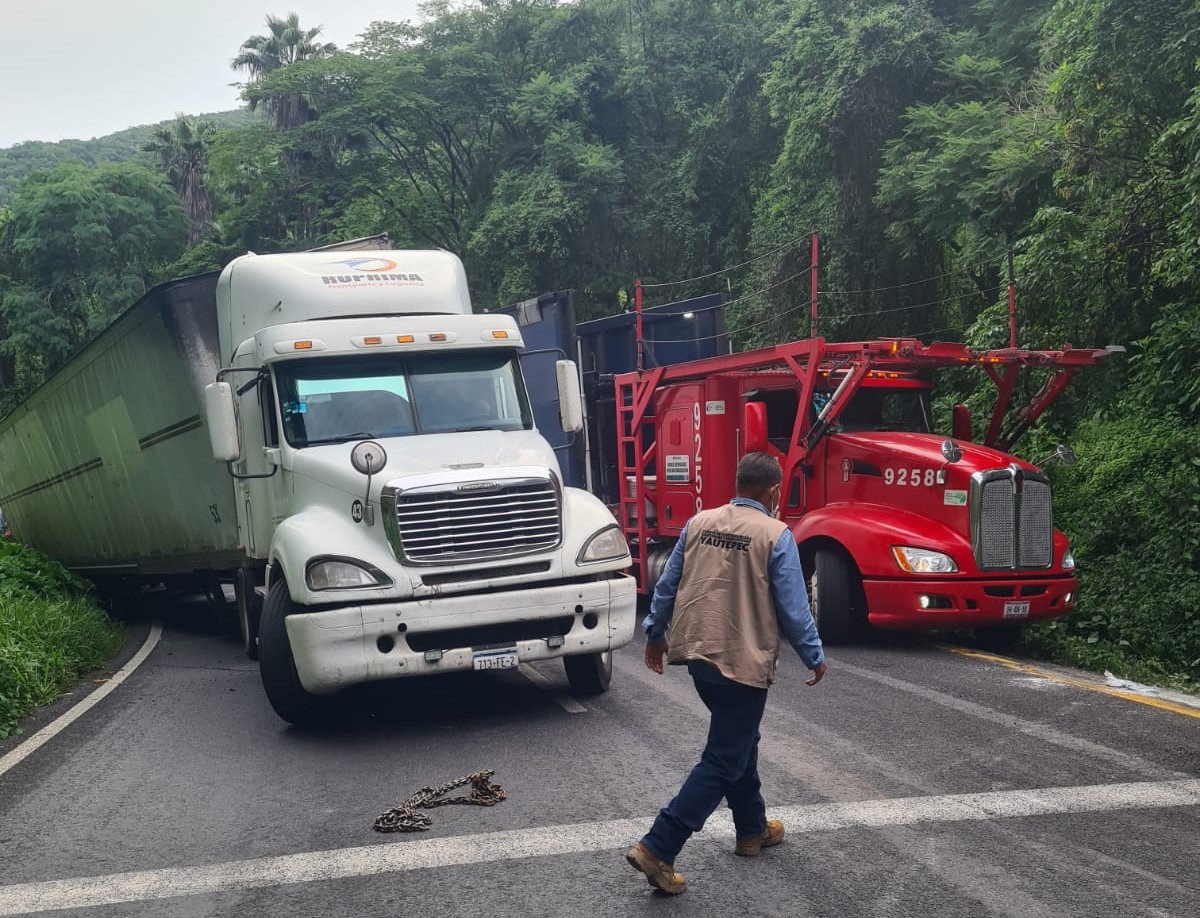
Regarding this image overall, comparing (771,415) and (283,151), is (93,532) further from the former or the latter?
(283,151)

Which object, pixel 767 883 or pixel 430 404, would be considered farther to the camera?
pixel 430 404

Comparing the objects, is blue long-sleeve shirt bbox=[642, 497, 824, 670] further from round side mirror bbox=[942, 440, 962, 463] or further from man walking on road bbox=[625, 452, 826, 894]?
round side mirror bbox=[942, 440, 962, 463]

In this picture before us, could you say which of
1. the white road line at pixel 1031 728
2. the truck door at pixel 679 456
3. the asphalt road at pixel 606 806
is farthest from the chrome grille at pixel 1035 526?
the truck door at pixel 679 456

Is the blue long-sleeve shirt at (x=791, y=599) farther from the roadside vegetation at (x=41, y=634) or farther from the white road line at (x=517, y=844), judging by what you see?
the roadside vegetation at (x=41, y=634)

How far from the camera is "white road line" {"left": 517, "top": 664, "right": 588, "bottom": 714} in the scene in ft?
27.5

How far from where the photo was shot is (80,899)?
4.96 metres

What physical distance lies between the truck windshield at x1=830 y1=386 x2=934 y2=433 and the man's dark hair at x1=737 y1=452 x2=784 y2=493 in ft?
21.1

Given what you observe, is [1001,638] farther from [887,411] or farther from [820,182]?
[820,182]

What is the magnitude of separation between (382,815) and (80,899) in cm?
141

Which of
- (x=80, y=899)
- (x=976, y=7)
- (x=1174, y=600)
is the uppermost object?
(x=976, y=7)

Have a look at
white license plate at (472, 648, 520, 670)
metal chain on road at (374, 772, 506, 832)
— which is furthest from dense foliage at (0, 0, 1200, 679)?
metal chain on road at (374, 772, 506, 832)

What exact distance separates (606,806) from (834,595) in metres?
5.16

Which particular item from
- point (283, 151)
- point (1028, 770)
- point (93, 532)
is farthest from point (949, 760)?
point (283, 151)

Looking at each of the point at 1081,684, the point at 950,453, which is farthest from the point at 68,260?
the point at 1081,684
